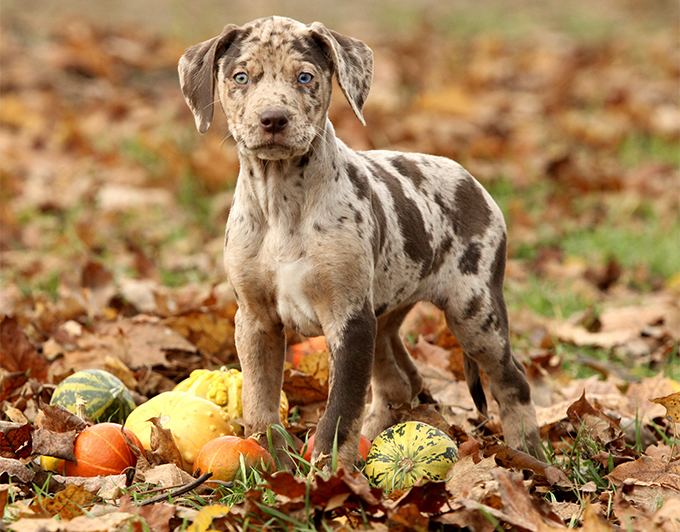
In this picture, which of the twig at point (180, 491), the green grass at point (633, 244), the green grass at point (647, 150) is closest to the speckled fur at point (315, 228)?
the twig at point (180, 491)

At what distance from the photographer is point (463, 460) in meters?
3.81

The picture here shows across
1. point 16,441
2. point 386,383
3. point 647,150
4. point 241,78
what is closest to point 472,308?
point 386,383

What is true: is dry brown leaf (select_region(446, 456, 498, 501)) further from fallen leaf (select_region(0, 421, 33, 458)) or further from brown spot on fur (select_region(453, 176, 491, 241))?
fallen leaf (select_region(0, 421, 33, 458))

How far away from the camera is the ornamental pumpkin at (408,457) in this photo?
150 inches

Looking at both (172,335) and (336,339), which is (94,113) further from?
(336,339)

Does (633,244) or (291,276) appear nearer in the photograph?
(291,276)

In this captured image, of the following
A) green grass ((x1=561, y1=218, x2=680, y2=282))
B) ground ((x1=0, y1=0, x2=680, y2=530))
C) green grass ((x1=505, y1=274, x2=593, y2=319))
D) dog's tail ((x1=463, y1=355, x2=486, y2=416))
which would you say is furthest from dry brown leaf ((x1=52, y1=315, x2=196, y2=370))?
green grass ((x1=561, y1=218, x2=680, y2=282))

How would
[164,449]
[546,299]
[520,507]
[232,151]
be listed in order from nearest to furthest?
[520,507]
[164,449]
[546,299]
[232,151]

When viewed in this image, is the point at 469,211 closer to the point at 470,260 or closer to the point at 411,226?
the point at 470,260

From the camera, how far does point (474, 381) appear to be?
4.75m

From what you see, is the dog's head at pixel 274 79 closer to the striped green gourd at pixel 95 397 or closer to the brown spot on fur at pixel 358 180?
the brown spot on fur at pixel 358 180

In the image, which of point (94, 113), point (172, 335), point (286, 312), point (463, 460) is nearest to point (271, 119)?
point (286, 312)

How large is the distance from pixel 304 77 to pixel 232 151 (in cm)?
578

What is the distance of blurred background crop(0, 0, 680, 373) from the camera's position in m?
7.11
